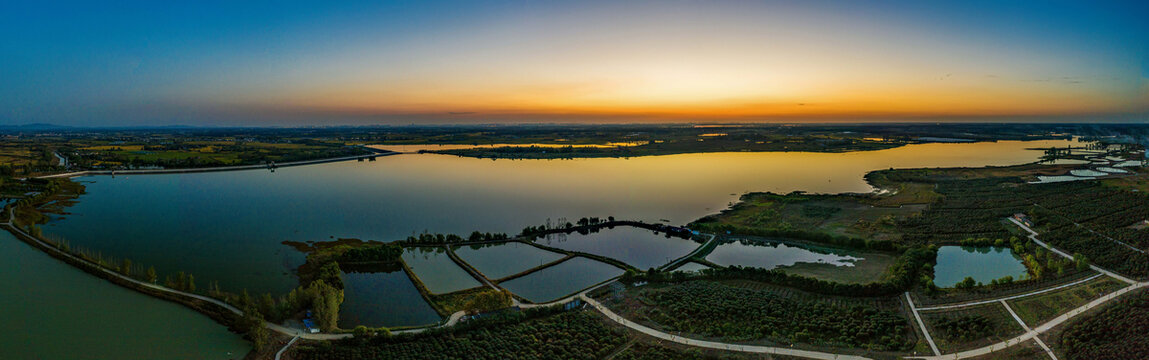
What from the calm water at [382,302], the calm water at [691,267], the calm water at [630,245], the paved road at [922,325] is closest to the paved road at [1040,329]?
the paved road at [922,325]

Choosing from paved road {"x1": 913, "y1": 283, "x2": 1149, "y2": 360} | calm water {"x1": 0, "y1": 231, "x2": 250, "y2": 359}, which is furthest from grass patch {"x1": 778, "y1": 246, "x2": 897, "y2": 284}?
calm water {"x1": 0, "y1": 231, "x2": 250, "y2": 359}

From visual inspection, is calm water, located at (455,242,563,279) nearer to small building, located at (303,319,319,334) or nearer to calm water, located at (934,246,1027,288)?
small building, located at (303,319,319,334)

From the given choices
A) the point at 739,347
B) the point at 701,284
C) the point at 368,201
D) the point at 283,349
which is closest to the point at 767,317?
the point at 739,347

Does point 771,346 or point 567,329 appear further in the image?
point 567,329

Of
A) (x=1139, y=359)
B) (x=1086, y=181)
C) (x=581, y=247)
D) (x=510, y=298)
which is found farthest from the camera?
(x=1086, y=181)

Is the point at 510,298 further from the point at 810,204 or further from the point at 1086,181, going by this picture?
the point at 1086,181

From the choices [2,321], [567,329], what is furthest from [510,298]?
[2,321]
